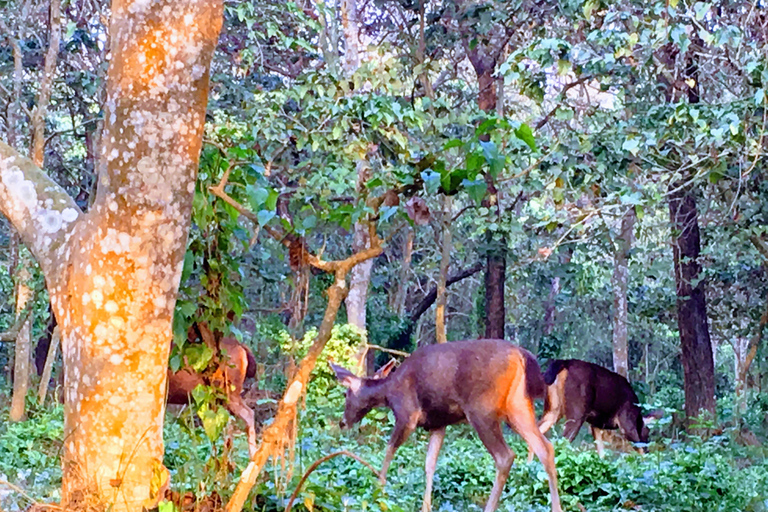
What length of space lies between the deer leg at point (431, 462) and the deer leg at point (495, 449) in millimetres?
385

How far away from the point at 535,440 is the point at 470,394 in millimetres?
649

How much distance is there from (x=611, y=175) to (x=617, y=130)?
0.50 meters

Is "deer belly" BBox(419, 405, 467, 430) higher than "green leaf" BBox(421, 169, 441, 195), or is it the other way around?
"green leaf" BBox(421, 169, 441, 195)

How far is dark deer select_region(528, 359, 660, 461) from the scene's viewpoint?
1101 cm

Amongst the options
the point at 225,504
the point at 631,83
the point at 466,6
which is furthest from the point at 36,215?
the point at 466,6

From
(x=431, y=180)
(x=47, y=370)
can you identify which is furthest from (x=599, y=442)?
(x=431, y=180)

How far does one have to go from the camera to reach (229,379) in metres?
5.14

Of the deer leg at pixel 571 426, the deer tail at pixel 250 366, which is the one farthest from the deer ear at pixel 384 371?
the deer leg at pixel 571 426

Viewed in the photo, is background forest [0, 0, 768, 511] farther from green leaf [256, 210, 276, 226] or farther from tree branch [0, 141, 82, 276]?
tree branch [0, 141, 82, 276]

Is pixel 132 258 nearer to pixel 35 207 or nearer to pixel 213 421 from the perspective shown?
pixel 35 207

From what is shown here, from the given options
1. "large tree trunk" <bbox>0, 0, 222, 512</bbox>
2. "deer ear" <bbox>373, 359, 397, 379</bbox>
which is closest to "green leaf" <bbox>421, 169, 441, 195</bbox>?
"large tree trunk" <bbox>0, 0, 222, 512</bbox>

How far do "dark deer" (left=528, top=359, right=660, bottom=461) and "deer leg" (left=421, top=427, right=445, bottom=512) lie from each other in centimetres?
355

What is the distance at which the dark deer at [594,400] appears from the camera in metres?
11.0

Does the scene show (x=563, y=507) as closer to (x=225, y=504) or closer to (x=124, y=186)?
(x=225, y=504)
